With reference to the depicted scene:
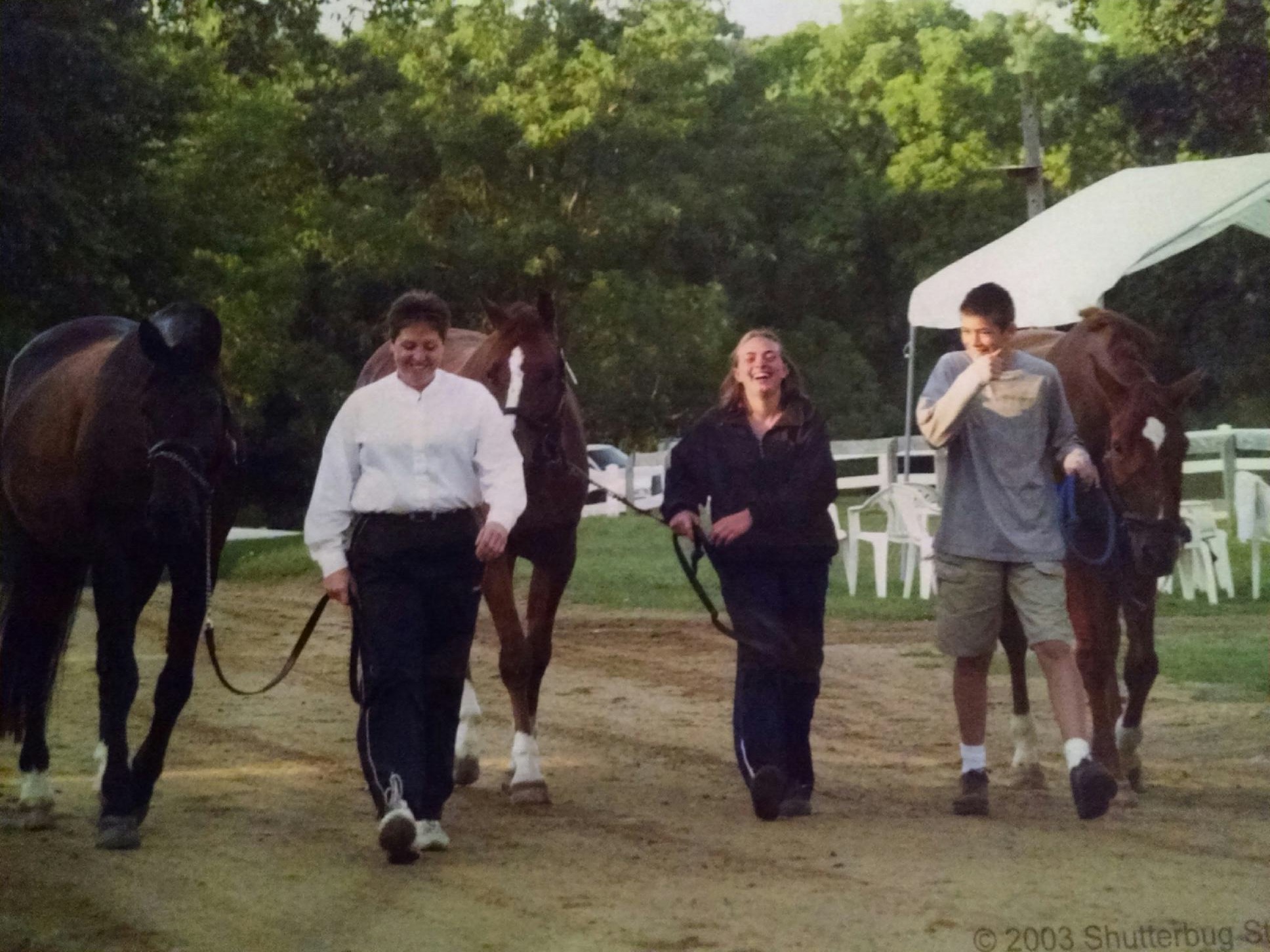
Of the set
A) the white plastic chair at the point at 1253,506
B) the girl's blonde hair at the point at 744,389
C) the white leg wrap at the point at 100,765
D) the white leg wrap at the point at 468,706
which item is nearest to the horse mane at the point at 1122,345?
the girl's blonde hair at the point at 744,389

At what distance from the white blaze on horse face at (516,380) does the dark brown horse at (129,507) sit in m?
1.24

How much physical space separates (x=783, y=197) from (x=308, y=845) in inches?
1410

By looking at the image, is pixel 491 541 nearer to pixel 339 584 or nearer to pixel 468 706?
Result: pixel 339 584

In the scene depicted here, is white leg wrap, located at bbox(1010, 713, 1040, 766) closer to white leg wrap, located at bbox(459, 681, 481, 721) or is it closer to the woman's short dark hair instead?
white leg wrap, located at bbox(459, 681, 481, 721)

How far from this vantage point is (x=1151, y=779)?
8664mm

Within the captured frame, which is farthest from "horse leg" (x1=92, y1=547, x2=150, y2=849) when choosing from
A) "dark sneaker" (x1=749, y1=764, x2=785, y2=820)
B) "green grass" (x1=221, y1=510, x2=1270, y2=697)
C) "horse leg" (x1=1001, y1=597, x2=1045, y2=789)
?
"green grass" (x1=221, y1=510, x2=1270, y2=697)

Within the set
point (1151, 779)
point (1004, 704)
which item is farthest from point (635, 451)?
point (1151, 779)

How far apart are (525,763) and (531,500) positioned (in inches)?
46.8

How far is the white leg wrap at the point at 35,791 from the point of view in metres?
7.91

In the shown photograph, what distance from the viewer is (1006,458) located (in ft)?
24.8

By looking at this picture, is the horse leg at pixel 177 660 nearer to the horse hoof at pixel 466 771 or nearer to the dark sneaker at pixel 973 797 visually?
the horse hoof at pixel 466 771

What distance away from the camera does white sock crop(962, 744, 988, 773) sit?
25.3ft

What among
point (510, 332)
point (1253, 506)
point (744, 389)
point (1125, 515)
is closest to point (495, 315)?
point (510, 332)

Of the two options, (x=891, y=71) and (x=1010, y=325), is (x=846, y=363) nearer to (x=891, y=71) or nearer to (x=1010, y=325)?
(x=891, y=71)
